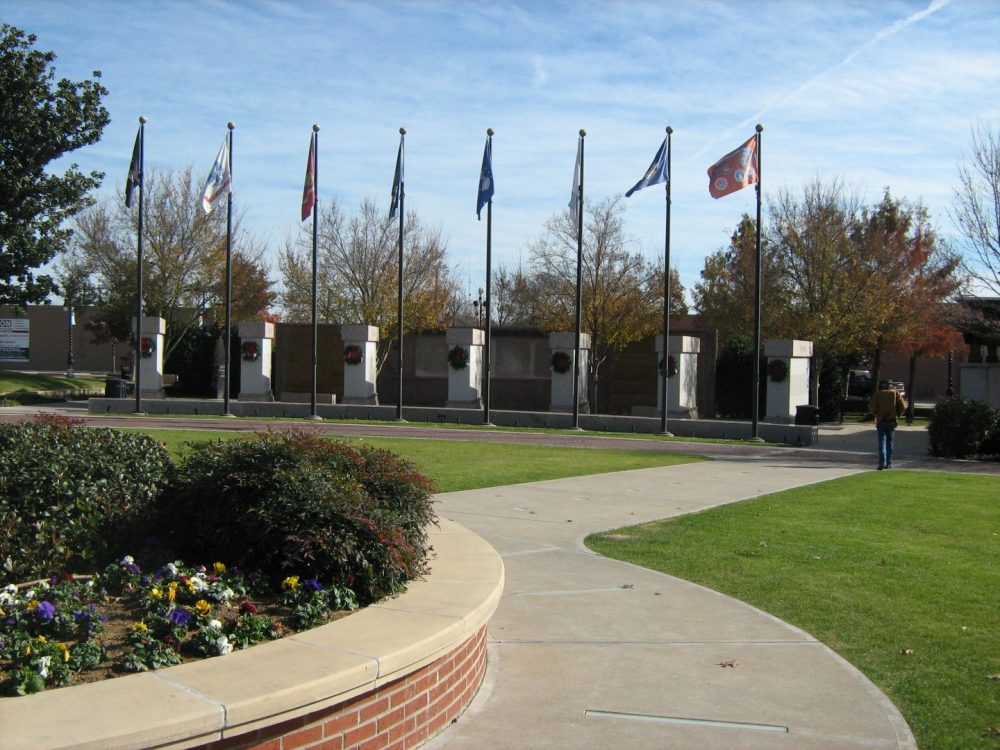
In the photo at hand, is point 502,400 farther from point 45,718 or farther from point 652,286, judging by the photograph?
point 45,718

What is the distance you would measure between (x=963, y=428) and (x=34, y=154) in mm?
29280

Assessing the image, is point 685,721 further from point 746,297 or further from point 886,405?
point 746,297

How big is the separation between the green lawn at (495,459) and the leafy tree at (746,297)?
54.5ft

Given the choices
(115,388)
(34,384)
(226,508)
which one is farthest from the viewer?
(34,384)

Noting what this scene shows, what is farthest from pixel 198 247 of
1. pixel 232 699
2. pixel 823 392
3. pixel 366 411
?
pixel 232 699

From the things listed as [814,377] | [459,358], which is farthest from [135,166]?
[814,377]

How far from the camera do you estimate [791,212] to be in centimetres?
3872

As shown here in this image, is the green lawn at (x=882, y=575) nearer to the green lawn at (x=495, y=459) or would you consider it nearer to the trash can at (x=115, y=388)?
the green lawn at (x=495, y=459)

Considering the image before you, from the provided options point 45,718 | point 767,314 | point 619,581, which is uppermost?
point 767,314

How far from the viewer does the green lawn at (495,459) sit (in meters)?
16.2

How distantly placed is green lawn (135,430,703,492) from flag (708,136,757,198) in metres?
7.43

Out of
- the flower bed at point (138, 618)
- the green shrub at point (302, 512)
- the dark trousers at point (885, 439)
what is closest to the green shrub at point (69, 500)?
the green shrub at point (302, 512)

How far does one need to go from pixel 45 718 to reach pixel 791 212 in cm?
3826

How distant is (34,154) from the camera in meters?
32.5
